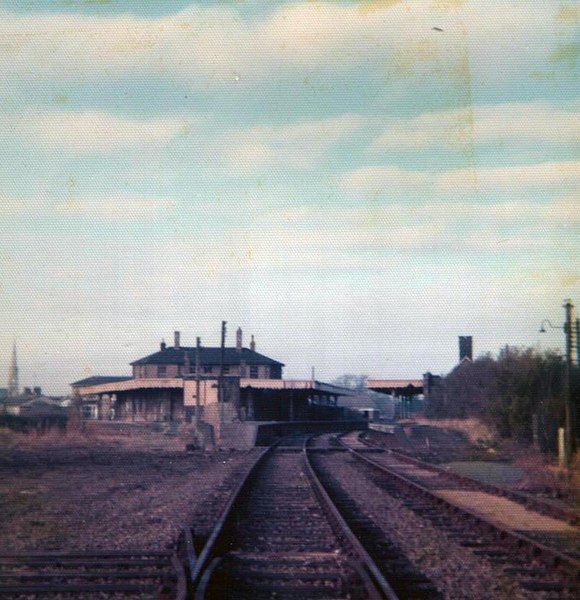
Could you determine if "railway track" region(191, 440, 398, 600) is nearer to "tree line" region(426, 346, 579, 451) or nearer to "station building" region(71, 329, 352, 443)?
"tree line" region(426, 346, 579, 451)

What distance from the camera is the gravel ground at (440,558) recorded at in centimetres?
705

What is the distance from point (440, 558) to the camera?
338 inches

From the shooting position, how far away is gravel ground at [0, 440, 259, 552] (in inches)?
396

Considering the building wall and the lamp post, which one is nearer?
the lamp post

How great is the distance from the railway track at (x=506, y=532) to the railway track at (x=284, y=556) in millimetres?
1516

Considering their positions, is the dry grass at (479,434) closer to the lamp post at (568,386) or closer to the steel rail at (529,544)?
the lamp post at (568,386)

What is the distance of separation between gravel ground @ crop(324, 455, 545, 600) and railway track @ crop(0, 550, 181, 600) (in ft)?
8.48

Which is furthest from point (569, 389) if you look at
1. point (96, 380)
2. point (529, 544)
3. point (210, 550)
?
point (96, 380)

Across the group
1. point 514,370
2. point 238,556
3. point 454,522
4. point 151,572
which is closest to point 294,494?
point 454,522

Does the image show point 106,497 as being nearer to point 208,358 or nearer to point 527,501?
point 527,501

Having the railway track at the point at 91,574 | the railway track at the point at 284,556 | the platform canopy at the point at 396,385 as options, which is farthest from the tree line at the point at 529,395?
the platform canopy at the point at 396,385

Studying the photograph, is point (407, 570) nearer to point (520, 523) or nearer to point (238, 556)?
point (238, 556)

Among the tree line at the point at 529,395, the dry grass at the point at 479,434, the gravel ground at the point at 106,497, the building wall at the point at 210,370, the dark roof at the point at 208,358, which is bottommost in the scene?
the dry grass at the point at 479,434

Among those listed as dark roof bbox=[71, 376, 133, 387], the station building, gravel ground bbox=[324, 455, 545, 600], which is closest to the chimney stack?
the station building
